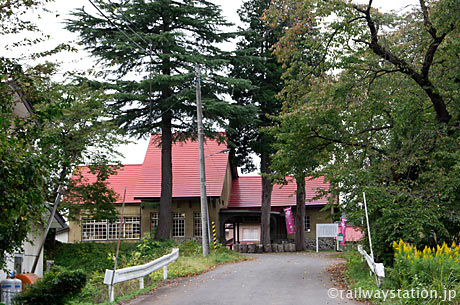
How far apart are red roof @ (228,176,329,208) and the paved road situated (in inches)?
1002

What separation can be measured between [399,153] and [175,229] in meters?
26.6

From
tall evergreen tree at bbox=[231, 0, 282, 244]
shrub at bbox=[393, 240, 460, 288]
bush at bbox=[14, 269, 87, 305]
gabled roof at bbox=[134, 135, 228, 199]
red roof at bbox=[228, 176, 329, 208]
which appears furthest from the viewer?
red roof at bbox=[228, 176, 329, 208]

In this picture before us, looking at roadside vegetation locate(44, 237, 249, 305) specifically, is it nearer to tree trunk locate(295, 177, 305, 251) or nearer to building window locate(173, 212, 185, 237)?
building window locate(173, 212, 185, 237)

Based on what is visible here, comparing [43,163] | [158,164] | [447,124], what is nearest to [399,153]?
[447,124]

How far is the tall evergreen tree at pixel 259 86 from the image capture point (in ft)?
117

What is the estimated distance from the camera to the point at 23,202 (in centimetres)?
822

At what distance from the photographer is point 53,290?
32.3ft

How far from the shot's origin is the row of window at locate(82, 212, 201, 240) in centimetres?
4034

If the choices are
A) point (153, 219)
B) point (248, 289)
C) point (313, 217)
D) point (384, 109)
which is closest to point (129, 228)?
point (153, 219)

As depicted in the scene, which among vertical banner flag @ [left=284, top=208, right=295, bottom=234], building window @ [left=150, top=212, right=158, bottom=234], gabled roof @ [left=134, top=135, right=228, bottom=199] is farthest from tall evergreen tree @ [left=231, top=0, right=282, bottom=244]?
building window @ [left=150, top=212, right=158, bottom=234]

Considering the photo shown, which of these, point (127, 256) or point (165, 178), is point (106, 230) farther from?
point (127, 256)

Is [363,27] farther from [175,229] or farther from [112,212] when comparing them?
[175,229]

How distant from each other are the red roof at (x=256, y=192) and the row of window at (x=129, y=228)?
207 inches

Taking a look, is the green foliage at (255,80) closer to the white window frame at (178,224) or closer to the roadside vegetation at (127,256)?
the white window frame at (178,224)
